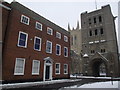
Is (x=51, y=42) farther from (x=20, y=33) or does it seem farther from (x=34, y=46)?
(x=20, y=33)

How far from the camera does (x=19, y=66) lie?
16.2 metres

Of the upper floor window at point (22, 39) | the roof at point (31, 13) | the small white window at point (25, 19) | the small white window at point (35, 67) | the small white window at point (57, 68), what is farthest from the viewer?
the small white window at point (57, 68)

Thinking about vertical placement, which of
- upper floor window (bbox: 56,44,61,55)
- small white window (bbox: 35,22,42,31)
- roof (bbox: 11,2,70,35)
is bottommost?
upper floor window (bbox: 56,44,61,55)

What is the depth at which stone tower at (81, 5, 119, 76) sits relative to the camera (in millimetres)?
36562

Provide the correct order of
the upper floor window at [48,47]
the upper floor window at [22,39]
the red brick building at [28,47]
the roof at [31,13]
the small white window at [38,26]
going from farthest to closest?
the upper floor window at [48,47] < the small white window at [38,26] < the roof at [31,13] < the upper floor window at [22,39] < the red brick building at [28,47]

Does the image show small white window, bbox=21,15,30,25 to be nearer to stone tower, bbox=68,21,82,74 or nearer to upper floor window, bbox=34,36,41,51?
upper floor window, bbox=34,36,41,51

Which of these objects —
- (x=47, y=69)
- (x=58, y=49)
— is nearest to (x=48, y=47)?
(x=58, y=49)

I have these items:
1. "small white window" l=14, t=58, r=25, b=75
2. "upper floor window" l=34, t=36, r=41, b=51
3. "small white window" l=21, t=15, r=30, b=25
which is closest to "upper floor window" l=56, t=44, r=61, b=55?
"upper floor window" l=34, t=36, r=41, b=51

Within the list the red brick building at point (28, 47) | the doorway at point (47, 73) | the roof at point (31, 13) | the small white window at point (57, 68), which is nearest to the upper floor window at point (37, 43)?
the red brick building at point (28, 47)

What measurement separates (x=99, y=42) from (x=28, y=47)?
92.7 feet

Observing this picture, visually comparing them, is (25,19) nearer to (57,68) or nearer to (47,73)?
(47,73)

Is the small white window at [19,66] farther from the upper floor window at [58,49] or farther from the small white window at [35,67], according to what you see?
the upper floor window at [58,49]

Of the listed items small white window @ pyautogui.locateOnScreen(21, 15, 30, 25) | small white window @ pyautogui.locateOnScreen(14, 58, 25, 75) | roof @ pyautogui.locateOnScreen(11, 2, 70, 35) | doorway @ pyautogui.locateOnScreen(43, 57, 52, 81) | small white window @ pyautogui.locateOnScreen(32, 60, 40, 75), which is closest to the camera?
small white window @ pyautogui.locateOnScreen(14, 58, 25, 75)

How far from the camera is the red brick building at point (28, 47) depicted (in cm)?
1550
